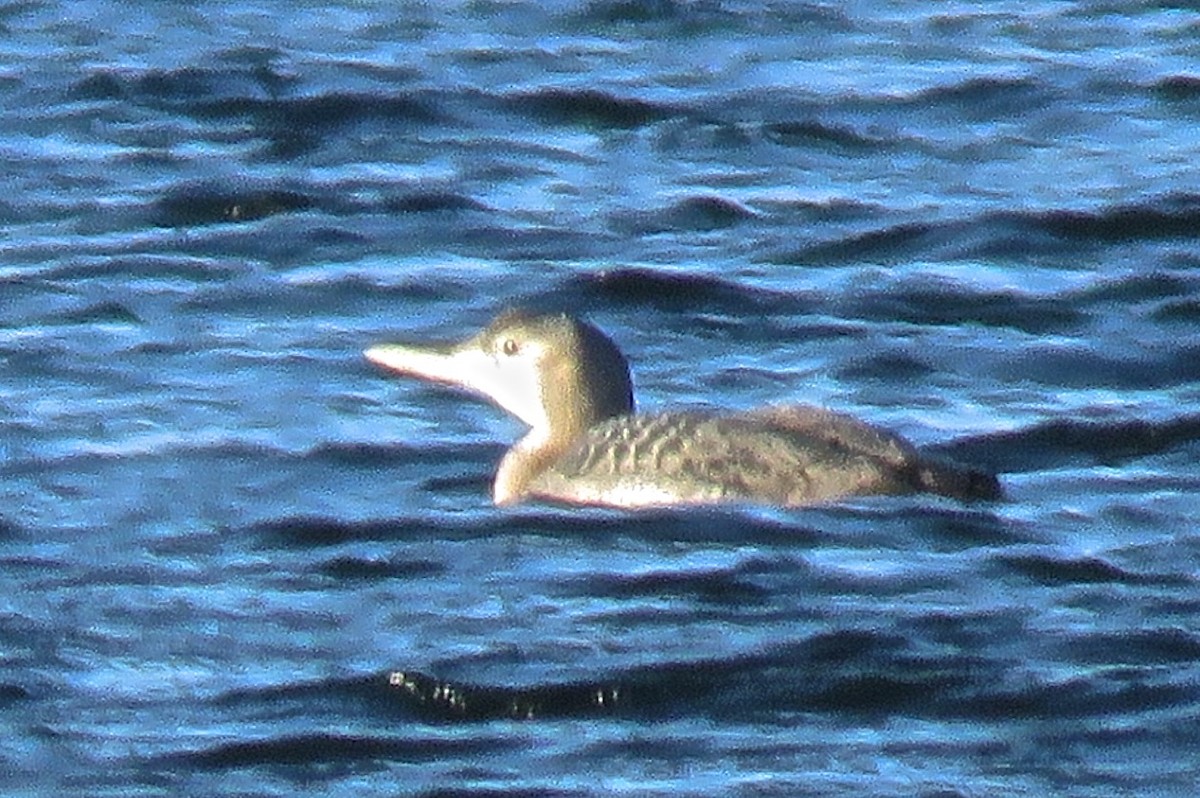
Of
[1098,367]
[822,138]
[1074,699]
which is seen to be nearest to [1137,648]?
[1074,699]

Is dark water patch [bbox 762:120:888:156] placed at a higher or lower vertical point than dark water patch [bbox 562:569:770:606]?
higher

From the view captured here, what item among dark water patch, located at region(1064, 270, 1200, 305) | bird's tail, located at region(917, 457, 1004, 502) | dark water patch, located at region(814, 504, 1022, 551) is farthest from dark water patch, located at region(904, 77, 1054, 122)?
dark water patch, located at region(814, 504, 1022, 551)

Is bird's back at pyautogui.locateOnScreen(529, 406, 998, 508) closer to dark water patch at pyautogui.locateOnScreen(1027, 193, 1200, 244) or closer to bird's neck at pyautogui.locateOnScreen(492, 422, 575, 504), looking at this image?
bird's neck at pyautogui.locateOnScreen(492, 422, 575, 504)

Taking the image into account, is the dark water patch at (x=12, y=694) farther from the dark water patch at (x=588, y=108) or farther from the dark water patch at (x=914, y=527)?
the dark water patch at (x=588, y=108)

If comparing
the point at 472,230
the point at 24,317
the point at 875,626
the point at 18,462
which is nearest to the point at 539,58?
the point at 472,230

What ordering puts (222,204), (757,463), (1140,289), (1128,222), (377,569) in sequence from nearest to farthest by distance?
1. (377,569)
2. (757,463)
3. (1140,289)
4. (1128,222)
5. (222,204)

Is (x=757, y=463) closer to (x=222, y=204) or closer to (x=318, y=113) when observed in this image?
(x=222, y=204)

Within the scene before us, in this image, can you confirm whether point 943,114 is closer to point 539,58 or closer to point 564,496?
point 539,58
